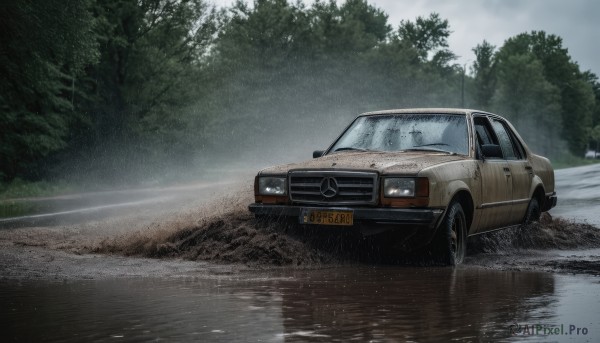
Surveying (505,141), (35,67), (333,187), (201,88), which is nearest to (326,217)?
(333,187)

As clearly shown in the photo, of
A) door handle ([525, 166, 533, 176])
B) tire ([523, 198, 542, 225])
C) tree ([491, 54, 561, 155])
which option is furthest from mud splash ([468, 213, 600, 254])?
tree ([491, 54, 561, 155])

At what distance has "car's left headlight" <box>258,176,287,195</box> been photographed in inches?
372

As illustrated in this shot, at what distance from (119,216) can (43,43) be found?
901cm

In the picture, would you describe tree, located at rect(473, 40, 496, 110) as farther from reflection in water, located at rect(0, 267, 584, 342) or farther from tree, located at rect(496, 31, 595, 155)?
reflection in water, located at rect(0, 267, 584, 342)

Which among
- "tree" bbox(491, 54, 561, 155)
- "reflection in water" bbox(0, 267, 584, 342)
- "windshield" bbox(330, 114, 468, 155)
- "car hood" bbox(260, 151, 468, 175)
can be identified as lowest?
"reflection in water" bbox(0, 267, 584, 342)

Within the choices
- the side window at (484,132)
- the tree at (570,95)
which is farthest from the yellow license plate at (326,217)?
the tree at (570,95)

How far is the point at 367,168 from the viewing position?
29.2 ft

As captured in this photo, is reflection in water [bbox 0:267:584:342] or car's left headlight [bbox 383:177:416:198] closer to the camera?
reflection in water [bbox 0:267:584:342]

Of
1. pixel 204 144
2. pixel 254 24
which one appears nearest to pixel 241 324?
pixel 204 144

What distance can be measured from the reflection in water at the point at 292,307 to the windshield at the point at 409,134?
1.77 metres

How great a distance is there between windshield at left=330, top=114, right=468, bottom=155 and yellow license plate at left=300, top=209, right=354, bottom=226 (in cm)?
145

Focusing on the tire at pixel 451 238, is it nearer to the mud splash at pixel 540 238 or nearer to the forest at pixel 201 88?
the mud splash at pixel 540 238

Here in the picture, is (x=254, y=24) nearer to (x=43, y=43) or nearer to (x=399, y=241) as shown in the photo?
(x=43, y=43)

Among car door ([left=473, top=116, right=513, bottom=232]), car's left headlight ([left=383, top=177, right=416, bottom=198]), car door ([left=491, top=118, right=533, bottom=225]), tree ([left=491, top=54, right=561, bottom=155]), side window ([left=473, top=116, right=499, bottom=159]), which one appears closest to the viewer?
car's left headlight ([left=383, top=177, right=416, bottom=198])
